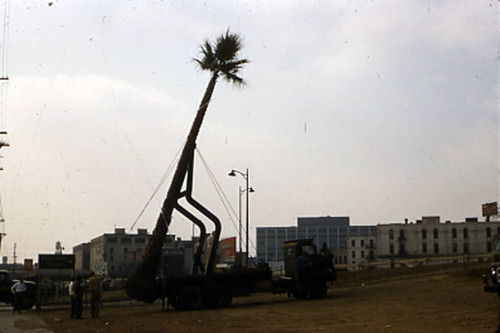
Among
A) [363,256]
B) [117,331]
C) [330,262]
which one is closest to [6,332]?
[117,331]

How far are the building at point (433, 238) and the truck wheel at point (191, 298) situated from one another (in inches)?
3755

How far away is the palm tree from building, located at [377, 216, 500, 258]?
9394 cm

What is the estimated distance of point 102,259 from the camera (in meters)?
135

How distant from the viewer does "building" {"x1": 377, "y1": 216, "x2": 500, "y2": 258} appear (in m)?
111

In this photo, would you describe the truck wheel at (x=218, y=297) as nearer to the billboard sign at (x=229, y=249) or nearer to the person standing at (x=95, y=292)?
the person standing at (x=95, y=292)

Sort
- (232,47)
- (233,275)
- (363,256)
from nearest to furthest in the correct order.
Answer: (233,275) → (232,47) → (363,256)

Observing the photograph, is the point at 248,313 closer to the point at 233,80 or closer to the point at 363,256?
the point at 233,80

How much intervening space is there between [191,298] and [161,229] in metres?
3.29

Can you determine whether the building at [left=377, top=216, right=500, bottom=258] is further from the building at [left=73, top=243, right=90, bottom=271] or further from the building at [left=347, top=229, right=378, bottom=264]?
the building at [left=73, top=243, right=90, bottom=271]

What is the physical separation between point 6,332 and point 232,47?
15291mm

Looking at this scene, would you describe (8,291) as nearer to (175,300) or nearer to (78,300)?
(78,300)

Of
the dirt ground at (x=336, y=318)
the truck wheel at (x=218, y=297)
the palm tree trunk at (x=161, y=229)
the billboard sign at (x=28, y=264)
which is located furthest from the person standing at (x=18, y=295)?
the billboard sign at (x=28, y=264)

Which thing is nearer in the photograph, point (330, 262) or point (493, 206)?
point (330, 262)

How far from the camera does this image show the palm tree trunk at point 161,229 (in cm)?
2333
